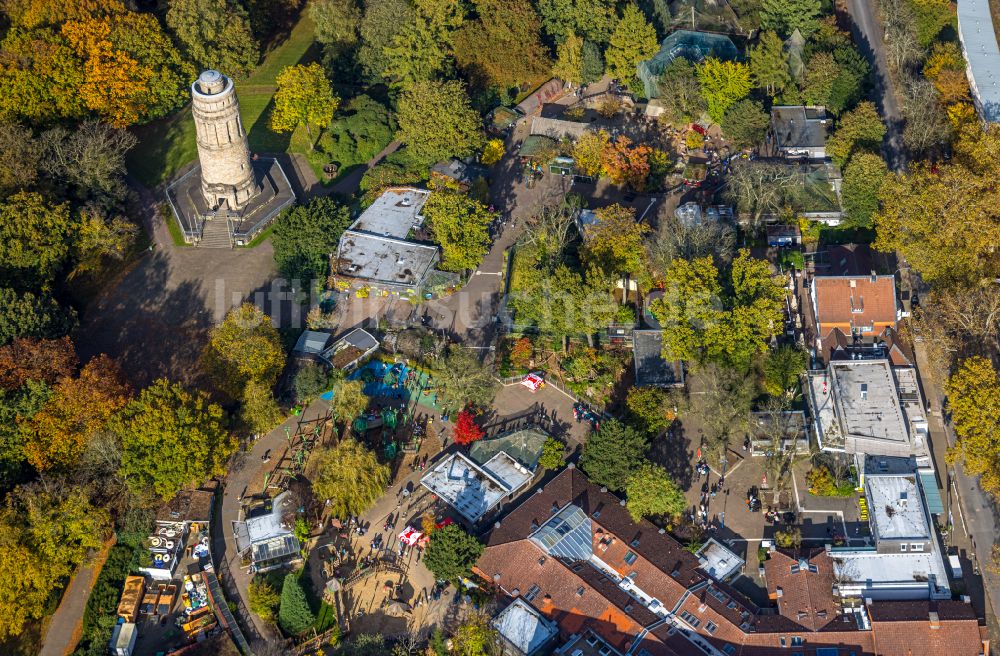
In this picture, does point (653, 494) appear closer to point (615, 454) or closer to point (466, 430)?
point (615, 454)

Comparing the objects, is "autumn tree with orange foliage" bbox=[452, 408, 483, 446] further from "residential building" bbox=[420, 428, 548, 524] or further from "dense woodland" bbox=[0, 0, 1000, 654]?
"dense woodland" bbox=[0, 0, 1000, 654]

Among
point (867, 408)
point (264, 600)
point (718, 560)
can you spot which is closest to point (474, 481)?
point (264, 600)

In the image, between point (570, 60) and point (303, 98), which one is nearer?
point (303, 98)

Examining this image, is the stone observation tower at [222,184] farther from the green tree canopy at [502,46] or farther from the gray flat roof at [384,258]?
the green tree canopy at [502,46]

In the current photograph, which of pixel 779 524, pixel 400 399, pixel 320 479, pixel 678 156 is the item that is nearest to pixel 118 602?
pixel 320 479

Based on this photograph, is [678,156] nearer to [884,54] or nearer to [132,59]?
[884,54]

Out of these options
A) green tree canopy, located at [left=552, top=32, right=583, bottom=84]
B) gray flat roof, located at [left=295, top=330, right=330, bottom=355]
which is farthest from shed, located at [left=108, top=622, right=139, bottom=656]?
green tree canopy, located at [left=552, top=32, right=583, bottom=84]
